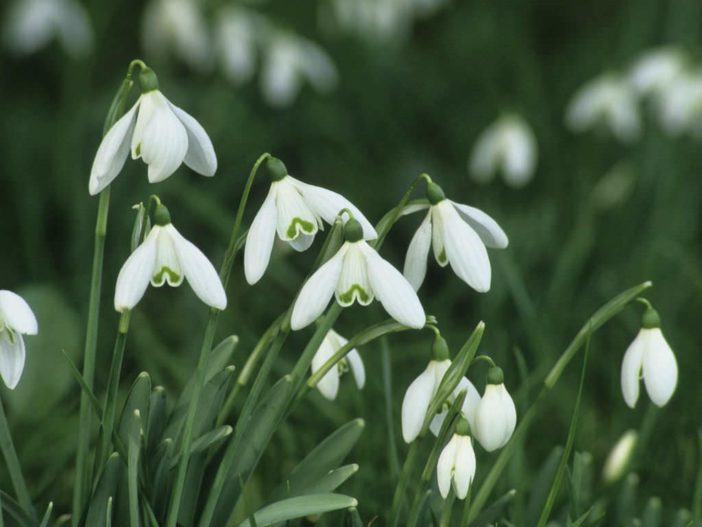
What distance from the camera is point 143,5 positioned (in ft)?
16.1

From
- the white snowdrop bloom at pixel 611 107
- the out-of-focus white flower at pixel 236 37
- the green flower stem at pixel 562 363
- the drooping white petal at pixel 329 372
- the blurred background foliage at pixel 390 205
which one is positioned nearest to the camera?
the green flower stem at pixel 562 363

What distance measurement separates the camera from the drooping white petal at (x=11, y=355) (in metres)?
1.26

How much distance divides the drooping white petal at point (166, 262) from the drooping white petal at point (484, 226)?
1.19ft

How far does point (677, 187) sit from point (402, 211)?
93.2 inches

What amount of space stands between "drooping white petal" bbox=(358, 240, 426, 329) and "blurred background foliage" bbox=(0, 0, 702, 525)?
0.49m

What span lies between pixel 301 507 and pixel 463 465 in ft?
0.74

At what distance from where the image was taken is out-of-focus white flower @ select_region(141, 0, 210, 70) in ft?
11.6

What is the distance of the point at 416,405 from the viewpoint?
1291 millimetres

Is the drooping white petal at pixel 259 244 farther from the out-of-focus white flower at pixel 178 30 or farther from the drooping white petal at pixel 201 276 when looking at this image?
the out-of-focus white flower at pixel 178 30

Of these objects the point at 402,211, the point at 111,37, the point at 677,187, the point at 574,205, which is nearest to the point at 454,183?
the point at 574,205

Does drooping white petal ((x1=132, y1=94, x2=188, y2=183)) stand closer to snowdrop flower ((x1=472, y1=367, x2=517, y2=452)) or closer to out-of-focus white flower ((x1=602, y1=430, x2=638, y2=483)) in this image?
snowdrop flower ((x1=472, y1=367, x2=517, y2=452))

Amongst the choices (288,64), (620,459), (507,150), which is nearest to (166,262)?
(620,459)

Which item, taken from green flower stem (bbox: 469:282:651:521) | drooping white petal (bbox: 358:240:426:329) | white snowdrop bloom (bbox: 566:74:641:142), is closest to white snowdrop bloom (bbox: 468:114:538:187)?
white snowdrop bloom (bbox: 566:74:641:142)

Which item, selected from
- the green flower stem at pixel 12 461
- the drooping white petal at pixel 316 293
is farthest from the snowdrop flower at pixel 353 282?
the green flower stem at pixel 12 461
